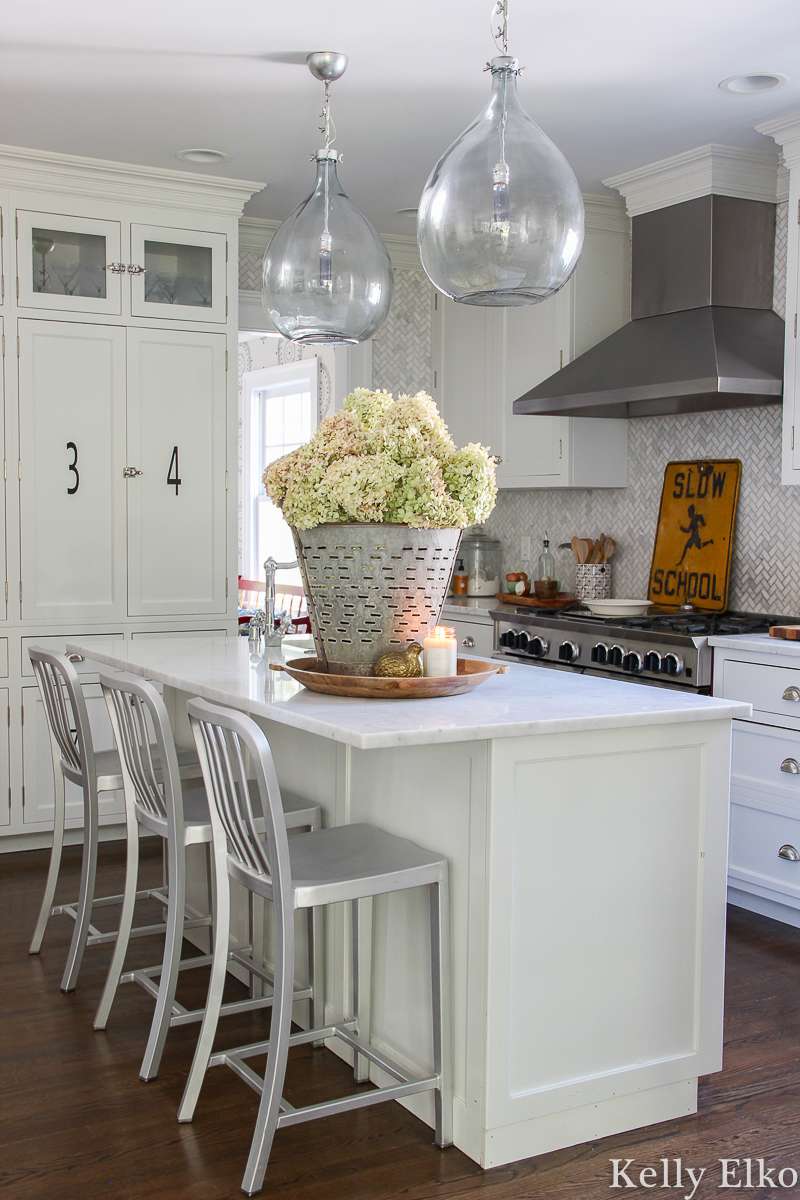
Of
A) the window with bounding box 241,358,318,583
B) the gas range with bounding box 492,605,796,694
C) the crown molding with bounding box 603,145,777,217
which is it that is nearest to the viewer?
the gas range with bounding box 492,605,796,694

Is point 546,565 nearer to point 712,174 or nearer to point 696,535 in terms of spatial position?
point 696,535

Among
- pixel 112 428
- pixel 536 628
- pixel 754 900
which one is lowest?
pixel 754 900

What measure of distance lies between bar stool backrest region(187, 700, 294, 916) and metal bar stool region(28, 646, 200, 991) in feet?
2.39

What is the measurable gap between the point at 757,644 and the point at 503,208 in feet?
6.55

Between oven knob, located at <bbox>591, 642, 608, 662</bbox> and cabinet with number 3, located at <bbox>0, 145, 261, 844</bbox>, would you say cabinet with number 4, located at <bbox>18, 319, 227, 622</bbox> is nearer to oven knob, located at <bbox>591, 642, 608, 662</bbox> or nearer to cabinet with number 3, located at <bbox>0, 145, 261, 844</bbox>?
cabinet with number 3, located at <bbox>0, 145, 261, 844</bbox>

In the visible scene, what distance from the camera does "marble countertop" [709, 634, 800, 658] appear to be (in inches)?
136

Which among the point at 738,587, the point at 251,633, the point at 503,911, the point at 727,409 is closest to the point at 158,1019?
the point at 503,911

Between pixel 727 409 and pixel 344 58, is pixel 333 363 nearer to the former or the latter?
pixel 727 409

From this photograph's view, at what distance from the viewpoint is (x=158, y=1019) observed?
97.7 inches

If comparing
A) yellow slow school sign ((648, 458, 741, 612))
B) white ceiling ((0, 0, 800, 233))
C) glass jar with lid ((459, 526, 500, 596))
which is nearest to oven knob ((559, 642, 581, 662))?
yellow slow school sign ((648, 458, 741, 612))

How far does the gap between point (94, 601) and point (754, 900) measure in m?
2.66

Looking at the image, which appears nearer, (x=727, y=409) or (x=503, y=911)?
(x=503, y=911)

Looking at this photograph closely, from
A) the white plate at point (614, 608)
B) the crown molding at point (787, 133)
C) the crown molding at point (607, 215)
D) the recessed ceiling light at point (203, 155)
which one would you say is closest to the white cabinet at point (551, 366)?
the crown molding at point (607, 215)

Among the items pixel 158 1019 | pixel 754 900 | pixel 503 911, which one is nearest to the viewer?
pixel 503 911
